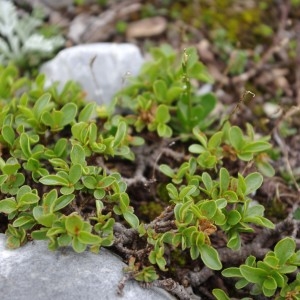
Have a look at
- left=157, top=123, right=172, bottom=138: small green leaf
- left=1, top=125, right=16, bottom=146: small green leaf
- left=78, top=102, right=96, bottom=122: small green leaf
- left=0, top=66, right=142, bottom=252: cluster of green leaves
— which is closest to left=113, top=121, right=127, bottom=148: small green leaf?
left=0, top=66, right=142, bottom=252: cluster of green leaves

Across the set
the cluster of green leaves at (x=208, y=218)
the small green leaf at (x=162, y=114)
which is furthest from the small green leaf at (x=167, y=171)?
the small green leaf at (x=162, y=114)

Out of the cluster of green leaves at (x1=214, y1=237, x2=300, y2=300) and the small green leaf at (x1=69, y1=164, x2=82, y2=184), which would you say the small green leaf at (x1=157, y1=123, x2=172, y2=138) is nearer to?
the small green leaf at (x1=69, y1=164, x2=82, y2=184)

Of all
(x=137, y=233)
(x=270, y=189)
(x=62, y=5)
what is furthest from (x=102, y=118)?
(x=62, y=5)

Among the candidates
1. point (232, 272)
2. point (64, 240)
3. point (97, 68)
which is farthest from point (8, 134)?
point (232, 272)

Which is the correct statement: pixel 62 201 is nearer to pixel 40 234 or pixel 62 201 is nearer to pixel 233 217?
pixel 40 234

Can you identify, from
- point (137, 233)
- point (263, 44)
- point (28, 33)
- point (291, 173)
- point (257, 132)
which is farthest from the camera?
point (263, 44)

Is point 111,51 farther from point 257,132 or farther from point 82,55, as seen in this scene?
point 257,132
